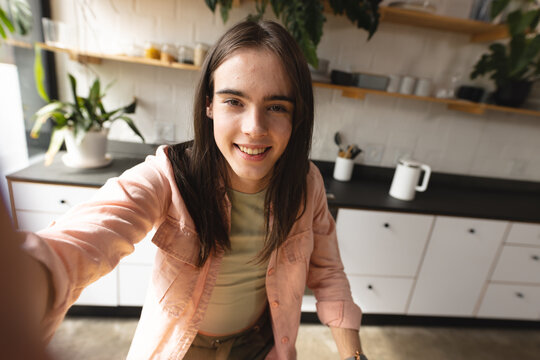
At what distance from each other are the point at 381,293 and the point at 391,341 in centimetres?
34

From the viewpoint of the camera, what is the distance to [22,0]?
1505 mm

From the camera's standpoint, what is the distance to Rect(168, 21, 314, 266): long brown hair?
2.43 ft

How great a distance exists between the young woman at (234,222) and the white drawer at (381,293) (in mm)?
967

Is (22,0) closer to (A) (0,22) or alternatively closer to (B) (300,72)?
(A) (0,22)

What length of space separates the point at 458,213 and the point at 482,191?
0.70 meters

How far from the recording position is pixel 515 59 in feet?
5.44

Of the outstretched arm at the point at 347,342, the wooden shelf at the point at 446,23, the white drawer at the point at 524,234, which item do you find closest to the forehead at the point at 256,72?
the outstretched arm at the point at 347,342

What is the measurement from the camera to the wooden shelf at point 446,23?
1627 mm

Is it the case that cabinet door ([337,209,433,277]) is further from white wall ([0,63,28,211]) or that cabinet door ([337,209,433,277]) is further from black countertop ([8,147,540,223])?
white wall ([0,63,28,211])

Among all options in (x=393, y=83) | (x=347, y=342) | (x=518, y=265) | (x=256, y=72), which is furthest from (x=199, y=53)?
(x=518, y=265)

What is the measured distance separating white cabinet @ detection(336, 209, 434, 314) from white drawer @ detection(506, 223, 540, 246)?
0.53m

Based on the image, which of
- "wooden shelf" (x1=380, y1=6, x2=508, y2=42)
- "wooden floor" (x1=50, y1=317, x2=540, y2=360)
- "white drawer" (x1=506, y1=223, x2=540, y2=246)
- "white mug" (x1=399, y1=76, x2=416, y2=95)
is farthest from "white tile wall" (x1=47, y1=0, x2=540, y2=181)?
"wooden floor" (x1=50, y1=317, x2=540, y2=360)

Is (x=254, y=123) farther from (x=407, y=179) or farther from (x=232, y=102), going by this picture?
(x=407, y=179)

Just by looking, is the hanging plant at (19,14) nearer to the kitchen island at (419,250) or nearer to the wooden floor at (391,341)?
the kitchen island at (419,250)
